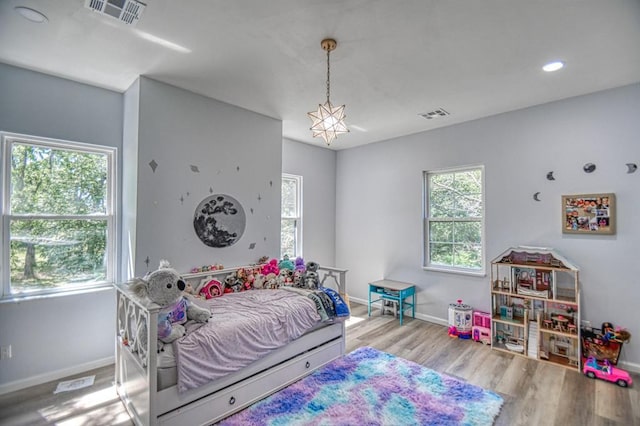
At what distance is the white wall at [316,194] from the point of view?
4777 mm

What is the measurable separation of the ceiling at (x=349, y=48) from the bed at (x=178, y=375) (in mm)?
1892

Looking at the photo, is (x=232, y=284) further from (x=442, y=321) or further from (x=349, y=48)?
(x=442, y=321)

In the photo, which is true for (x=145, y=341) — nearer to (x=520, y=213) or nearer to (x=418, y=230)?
(x=418, y=230)

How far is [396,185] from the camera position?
15.2 ft

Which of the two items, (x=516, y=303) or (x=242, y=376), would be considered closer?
(x=242, y=376)

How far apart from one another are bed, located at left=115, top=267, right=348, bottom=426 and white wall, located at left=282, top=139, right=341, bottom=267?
2.23 metres

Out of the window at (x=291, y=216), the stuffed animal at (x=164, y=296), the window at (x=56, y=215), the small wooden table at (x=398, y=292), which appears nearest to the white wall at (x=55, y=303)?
the window at (x=56, y=215)

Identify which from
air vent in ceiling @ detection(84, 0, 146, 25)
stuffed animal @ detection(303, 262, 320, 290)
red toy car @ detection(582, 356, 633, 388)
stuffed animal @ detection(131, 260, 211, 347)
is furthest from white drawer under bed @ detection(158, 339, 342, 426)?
air vent in ceiling @ detection(84, 0, 146, 25)

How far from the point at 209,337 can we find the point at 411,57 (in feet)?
8.67

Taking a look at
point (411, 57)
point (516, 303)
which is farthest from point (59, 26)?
point (516, 303)

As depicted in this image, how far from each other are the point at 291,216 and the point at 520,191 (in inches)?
123

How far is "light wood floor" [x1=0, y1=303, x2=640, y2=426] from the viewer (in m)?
2.14

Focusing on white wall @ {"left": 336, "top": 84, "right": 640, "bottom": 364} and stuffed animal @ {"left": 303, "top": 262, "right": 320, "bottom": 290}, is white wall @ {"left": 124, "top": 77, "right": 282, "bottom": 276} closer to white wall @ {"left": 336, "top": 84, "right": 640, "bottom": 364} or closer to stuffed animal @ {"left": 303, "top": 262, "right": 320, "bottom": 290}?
stuffed animal @ {"left": 303, "top": 262, "right": 320, "bottom": 290}

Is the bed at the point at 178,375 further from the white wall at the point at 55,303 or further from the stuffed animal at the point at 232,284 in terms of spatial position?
the white wall at the point at 55,303
